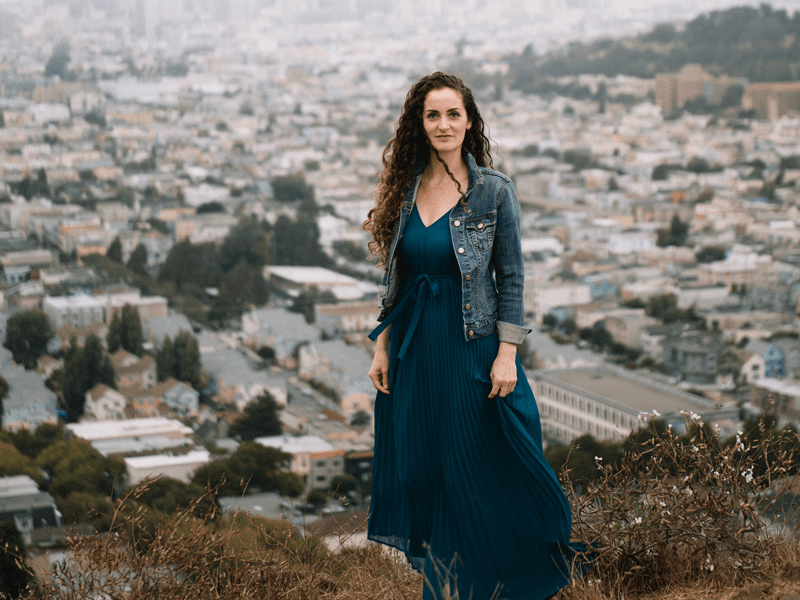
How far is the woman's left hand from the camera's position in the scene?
118cm

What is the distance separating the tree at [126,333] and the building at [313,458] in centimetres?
509

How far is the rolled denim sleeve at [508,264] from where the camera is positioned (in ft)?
3.91

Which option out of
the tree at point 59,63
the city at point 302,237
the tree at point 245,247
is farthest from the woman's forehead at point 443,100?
the tree at point 59,63

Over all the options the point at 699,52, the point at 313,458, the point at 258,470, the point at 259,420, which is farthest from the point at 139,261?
the point at 699,52

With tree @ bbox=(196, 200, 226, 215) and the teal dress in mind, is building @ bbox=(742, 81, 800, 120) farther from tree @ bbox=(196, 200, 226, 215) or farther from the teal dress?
the teal dress

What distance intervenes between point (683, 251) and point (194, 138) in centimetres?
1702

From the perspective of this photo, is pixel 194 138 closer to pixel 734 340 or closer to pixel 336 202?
pixel 336 202

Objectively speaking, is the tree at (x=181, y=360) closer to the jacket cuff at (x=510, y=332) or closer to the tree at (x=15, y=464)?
the tree at (x=15, y=464)

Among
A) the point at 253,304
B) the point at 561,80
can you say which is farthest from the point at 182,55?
the point at 253,304

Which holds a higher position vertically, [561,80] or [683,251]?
[561,80]

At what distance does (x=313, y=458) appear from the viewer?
12.4 meters

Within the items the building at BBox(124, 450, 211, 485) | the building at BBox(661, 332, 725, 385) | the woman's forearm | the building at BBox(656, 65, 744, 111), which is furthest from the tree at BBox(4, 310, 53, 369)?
the building at BBox(656, 65, 744, 111)

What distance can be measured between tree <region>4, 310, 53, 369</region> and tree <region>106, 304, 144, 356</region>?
42.4 inches

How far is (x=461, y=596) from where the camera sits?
1.21m
